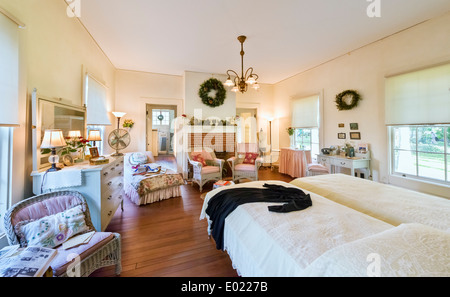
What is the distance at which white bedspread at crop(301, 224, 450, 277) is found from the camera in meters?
0.66

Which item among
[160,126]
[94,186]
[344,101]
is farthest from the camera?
[160,126]

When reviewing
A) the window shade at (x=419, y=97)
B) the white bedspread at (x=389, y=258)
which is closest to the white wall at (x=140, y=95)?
the window shade at (x=419, y=97)

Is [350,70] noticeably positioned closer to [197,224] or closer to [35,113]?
[197,224]

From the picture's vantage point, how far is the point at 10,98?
135 centimetres

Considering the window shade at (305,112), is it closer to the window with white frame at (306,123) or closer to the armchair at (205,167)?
the window with white frame at (306,123)

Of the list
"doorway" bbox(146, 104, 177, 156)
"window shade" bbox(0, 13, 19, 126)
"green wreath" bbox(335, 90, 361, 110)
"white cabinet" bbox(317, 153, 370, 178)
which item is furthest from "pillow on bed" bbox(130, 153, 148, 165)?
"green wreath" bbox(335, 90, 361, 110)

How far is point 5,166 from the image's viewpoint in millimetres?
1366

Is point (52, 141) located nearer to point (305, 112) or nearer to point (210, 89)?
point (210, 89)

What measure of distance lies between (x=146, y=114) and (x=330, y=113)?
4.60 metres

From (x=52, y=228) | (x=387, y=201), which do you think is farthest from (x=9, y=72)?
(x=387, y=201)

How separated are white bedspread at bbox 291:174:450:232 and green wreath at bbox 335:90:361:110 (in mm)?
2115

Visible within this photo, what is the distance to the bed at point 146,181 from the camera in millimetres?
2908

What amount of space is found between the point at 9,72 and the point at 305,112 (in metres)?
5.06

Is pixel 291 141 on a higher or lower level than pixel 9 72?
lower
